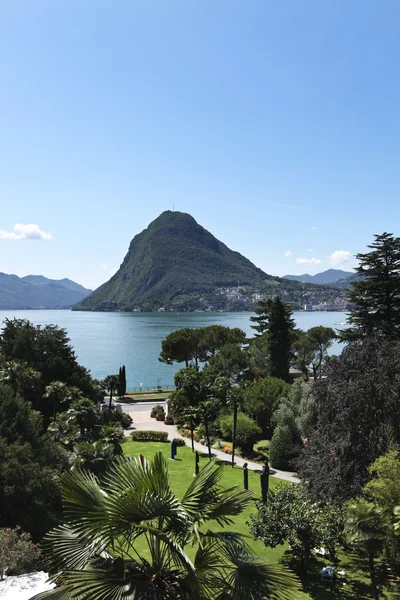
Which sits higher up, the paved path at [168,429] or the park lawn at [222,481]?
the park lawn at [222,481]

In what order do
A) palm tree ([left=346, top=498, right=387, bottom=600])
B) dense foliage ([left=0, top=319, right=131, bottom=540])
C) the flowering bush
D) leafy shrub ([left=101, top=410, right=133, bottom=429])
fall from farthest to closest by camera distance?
leafy shrub ([left=101, top=410, right=133, bottom=429]) < dense foliage ([left=0, top=319, right=131, bottom=540]) < the flowering bush < palm tree ([left=346, top=498, right=387, bottom=600])

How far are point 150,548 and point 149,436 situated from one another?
2953cm

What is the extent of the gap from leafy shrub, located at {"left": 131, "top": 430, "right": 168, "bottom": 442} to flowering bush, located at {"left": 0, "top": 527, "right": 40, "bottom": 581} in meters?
21.8

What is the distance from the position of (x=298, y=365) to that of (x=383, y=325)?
3455cm

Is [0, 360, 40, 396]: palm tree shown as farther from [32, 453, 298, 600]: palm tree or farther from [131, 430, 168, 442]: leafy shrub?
[32, 453, 298, 600]: palm tree

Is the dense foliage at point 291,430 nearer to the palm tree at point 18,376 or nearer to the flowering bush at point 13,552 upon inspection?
the palm tree at point 18,376

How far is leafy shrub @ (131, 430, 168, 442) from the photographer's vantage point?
114ft

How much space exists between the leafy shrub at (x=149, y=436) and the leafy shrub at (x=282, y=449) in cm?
995

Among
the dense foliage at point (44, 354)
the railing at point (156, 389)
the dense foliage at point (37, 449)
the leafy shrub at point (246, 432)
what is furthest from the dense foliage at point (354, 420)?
the railing at point (156, 389)

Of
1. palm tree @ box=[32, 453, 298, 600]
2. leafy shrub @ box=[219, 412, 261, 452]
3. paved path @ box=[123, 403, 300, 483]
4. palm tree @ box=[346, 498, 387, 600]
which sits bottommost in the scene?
paved path @ box=[123, 403, 300, 483]

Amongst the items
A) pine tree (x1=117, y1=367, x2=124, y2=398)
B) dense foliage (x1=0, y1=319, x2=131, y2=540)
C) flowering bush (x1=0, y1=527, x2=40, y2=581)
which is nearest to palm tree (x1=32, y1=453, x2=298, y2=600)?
flowering bush (x1=0, y1=527, x2=40, y2=581)

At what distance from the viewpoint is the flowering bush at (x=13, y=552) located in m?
11.4

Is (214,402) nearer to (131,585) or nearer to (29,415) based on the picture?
(29,415)

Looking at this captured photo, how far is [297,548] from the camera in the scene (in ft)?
45.0
